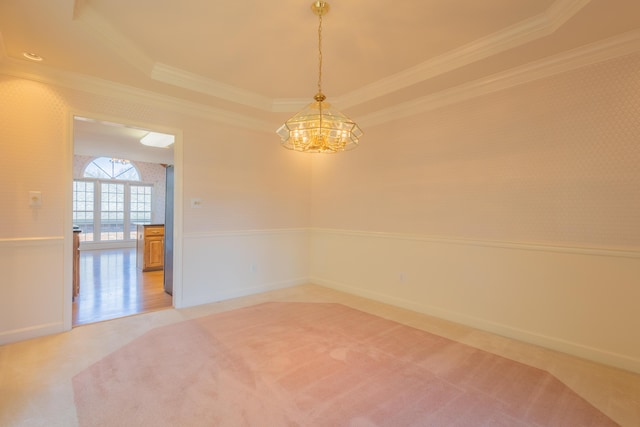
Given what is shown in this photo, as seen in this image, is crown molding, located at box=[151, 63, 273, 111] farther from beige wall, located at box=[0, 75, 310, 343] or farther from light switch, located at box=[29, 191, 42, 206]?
light switch, located at box=[29, 191, 42, 206]

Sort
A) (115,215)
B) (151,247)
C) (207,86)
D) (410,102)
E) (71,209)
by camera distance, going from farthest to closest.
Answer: (115,215) → (151,247) → (410,102) → (207,86) → (71,209)

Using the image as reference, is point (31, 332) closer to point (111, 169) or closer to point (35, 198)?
point (35, 198)

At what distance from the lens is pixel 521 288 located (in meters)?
2.94

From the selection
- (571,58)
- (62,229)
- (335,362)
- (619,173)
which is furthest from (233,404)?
(571,58)

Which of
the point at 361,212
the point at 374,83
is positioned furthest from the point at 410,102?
the point at 361,212

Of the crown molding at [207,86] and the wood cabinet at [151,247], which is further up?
the crown molding at [207,86]

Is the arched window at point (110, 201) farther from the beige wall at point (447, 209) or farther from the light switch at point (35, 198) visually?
the light switch at point (35, 198)

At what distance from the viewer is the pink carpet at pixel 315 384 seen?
183cm

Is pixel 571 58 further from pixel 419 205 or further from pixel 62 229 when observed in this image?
pixel 62 229

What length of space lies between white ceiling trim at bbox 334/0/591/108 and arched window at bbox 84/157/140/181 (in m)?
8.84

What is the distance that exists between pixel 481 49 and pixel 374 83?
117cm

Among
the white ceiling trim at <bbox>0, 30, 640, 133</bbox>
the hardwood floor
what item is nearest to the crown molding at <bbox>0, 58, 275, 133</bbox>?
the white ceiling trim at <bbox>0, 30, 640, 133</bbox>

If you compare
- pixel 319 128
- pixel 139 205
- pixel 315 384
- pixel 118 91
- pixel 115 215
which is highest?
pixel 118 91

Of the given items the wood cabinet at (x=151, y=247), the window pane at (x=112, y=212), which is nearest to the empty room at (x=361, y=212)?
the wood cabinet at (x=151, y=247)
